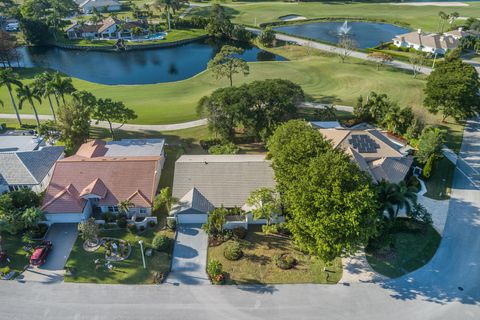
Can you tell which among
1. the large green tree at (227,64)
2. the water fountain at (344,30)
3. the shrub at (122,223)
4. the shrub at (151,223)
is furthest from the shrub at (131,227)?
the water fountain at (344,30)

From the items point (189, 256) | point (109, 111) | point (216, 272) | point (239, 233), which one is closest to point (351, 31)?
point (109, 111)

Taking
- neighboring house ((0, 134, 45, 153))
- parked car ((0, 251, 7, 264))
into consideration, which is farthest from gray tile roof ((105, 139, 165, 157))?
parked car ((0, 251, 7, 264))

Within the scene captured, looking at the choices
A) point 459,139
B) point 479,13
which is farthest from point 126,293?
point 479,13

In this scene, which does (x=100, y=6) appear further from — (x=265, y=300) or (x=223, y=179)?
(x=265, y=300)

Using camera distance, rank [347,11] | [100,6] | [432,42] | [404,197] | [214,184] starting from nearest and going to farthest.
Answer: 1. [404,197]
2. [214,184]
3. [432,42]
4. [347,11]
5. [100,6]

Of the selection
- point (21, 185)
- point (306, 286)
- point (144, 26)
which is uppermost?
point (144, 26)

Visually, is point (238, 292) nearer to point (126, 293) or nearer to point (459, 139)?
point (126, 293)
